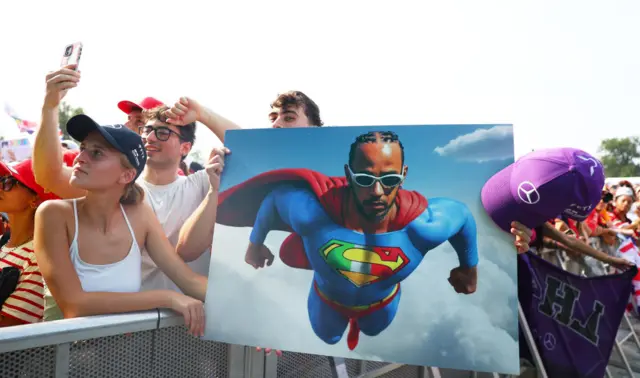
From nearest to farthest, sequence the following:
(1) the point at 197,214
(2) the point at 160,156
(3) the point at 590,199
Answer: (3) the point at 590,199 → (1) the point at 197,214 → (2) the point at 160,156

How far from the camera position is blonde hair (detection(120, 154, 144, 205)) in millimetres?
1738

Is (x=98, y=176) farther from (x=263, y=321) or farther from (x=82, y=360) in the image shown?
(x=263, y=321)

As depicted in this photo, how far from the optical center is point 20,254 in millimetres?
1943

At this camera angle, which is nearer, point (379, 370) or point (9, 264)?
point (9, 264)

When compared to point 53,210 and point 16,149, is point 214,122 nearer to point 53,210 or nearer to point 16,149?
point 53,210

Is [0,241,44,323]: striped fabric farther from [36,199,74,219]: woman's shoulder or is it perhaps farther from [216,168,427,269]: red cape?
[216,168,427,269]: red cape

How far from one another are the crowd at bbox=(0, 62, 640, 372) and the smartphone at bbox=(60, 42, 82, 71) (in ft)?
0.10

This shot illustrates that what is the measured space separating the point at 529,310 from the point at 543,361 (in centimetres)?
31

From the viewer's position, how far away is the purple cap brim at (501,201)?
4.95 ft

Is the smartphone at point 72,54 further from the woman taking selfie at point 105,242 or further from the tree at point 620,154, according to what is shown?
the tree at point 620,154

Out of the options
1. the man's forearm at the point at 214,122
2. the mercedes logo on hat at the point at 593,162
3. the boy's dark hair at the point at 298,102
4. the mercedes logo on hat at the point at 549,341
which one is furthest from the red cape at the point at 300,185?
the mercedes logo on hat at the point at 549,341

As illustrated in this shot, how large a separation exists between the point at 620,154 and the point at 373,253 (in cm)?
8151

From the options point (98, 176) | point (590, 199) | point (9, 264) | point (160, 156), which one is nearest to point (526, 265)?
point (590, 199)

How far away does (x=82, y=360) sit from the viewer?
126 cm
